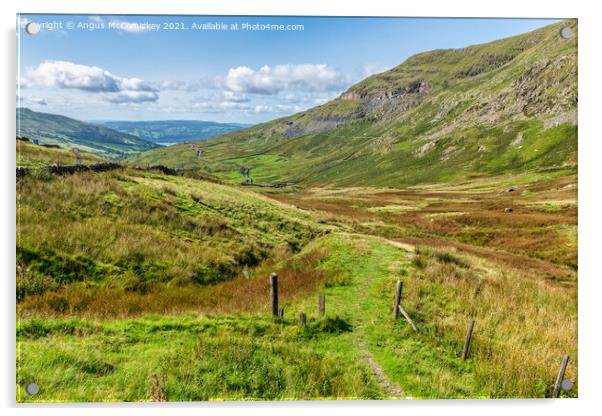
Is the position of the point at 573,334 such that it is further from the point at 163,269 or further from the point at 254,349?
the point at 163,269

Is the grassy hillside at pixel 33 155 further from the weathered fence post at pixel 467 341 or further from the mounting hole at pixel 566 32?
the mounting hole at pixel 566 32

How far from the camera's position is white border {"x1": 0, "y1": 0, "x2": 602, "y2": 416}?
353 inches

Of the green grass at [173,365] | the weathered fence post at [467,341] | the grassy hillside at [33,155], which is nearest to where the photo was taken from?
the green grass at [173,365]

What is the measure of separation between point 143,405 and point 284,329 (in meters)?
3.69

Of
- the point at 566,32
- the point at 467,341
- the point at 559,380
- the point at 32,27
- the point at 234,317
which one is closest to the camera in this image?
the point at 559,380

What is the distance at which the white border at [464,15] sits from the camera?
8.96 metres

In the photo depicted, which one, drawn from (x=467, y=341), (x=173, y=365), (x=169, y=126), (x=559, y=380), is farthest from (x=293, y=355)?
(x=169, y=126)

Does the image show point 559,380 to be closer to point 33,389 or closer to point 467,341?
point 467,341

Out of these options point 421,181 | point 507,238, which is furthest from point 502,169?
point 507,238

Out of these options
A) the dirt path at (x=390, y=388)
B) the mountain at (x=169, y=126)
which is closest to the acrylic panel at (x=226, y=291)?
the dirt path at (x=390, y=388)

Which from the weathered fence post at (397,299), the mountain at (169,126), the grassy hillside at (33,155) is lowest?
the weathered fence post at (397,299)

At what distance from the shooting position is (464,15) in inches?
395

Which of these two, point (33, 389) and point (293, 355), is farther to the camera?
A: point (293, 355)
